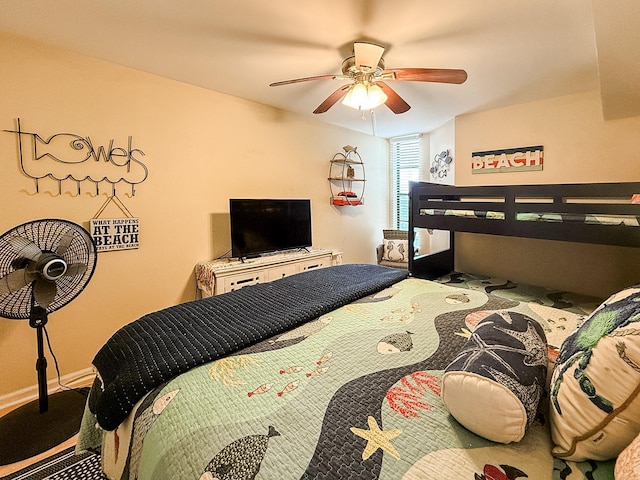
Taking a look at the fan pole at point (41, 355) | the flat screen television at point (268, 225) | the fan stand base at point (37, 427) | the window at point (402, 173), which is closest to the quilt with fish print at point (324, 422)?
the fan stand base at point (37, 427)

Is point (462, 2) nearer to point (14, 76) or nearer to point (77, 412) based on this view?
point (14, 76)

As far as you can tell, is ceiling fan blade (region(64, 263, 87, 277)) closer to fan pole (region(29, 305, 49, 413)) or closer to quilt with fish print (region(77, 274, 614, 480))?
fan pole (region(29, 305, 49, 413))

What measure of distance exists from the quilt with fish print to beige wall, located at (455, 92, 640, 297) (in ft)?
5.95

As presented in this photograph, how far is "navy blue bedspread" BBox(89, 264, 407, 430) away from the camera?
0.97m

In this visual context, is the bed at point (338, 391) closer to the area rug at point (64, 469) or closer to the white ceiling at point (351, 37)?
the area rug at point (64, 469)

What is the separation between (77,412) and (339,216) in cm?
313

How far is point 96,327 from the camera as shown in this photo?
7.48 feet

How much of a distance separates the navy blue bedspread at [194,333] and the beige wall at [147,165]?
4.18ft

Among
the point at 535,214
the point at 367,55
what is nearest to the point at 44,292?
the point at 367,55

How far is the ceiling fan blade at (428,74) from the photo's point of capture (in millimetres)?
1807

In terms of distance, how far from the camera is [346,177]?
4059 millimetres

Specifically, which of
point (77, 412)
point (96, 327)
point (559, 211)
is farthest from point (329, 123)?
point (77, 412)

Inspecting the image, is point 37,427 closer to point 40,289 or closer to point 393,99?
point 40,289

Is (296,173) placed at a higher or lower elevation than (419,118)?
lower
